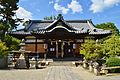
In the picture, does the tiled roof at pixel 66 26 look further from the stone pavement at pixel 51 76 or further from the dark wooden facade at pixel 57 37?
the stone pavement at pixel 51 76

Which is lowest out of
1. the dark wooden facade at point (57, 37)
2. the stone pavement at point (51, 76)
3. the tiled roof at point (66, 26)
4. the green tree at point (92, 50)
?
the stone pavement at point (51, 76)

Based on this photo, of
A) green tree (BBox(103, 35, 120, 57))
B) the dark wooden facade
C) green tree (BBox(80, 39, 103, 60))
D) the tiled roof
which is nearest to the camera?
green tree (BBox(80, 39, 103, 60))

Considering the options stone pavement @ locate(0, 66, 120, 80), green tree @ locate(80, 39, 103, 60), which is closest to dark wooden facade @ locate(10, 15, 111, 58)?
green tree @ locate(80, 39, 103, 60)

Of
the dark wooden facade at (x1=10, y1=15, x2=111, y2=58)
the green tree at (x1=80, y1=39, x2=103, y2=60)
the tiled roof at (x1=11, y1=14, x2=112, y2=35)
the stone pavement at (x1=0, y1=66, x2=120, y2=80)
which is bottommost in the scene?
the stone pavement at (x1=0, y1=66, x2=120, y2=80)

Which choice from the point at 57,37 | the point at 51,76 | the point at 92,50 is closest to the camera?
the point at 51,76

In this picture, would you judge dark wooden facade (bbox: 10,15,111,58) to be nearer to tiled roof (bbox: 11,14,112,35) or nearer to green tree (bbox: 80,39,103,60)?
tiled roof (bbox: 11,14,112,35)

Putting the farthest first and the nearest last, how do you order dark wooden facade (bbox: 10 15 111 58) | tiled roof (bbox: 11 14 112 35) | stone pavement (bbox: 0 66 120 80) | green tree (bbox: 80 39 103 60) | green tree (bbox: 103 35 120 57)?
tiled roof (bbox: 11 14 112 35), dark wooden facade (bbox: 10 15 111 58), green tree (bbox: 103 35 120 57), green tree (bbox: 80 39 103 60), stone pavement (bbox: 0 66 120 80)

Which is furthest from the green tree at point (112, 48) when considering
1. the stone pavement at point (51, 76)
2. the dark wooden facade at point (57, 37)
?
the stone pavement at point (51, 76)

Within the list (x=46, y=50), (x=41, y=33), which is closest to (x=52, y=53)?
(x=46, y=50)

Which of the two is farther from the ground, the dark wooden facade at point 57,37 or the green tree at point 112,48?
the dark wooden facade at point 57,37

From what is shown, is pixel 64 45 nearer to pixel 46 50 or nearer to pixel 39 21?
pixel 46 50

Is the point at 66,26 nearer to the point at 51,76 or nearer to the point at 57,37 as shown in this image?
the point at 57,37

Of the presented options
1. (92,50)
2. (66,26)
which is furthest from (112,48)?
(66,26)

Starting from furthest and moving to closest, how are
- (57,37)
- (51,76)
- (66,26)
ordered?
(66,26) < (57,37) < (51,76)
